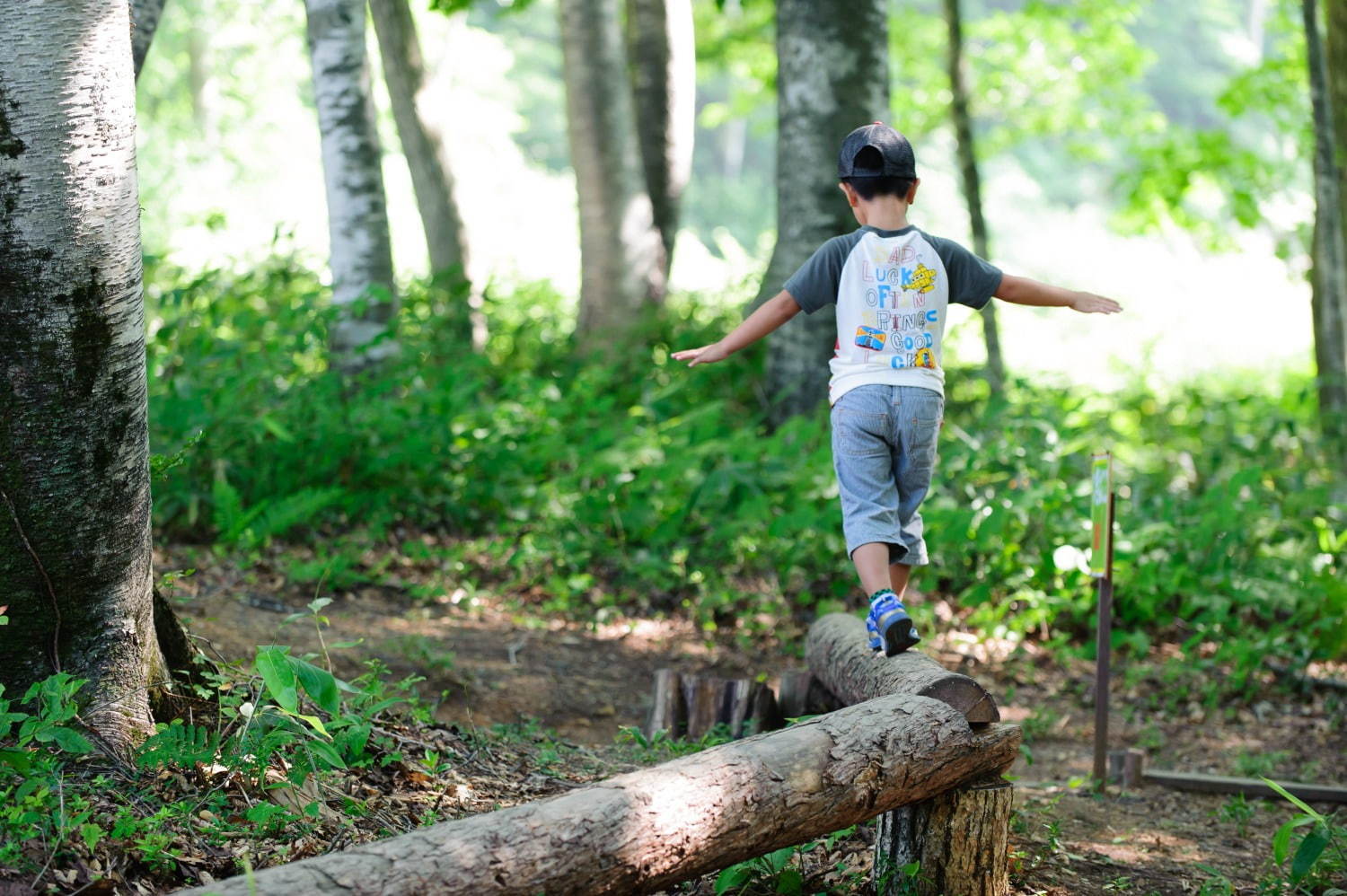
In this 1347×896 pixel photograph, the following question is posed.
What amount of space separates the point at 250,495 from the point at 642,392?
11.9 feet

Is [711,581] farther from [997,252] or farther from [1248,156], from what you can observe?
[997,252]

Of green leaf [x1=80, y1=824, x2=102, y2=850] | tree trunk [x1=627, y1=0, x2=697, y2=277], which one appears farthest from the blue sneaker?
tree trunk [x1=627, y1=0, x2=697, y2=277]

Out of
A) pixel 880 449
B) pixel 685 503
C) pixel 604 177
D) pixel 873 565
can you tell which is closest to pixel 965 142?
pixel 604 177

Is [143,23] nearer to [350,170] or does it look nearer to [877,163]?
[877,163]

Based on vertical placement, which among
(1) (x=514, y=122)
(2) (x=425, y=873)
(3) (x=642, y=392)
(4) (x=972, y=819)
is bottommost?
(4) (x=972, y=819)

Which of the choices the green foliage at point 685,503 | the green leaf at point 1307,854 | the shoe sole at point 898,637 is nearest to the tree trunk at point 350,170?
the green foliage at point 685,503

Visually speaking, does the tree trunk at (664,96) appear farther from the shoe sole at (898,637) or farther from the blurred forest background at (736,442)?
the shoe sole at (898,637)

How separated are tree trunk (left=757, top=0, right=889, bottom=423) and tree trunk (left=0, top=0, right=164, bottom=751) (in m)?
5.82

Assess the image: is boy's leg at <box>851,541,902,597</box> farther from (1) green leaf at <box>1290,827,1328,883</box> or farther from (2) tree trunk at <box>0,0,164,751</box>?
(2) tree trunk at <box>0,0,164,751</box>

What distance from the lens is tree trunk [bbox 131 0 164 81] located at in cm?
447

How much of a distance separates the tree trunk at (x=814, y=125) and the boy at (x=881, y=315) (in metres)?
4.30

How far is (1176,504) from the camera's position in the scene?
7.30m

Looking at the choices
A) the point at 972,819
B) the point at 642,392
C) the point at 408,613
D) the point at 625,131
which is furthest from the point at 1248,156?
the point at 972,819

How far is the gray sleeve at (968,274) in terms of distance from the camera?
4156 millimetres
